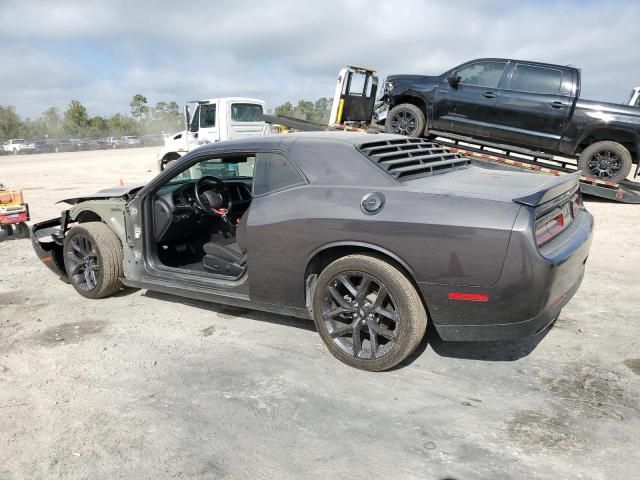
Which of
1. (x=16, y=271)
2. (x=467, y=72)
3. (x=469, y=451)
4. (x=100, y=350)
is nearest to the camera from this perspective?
(x=469, y=451)

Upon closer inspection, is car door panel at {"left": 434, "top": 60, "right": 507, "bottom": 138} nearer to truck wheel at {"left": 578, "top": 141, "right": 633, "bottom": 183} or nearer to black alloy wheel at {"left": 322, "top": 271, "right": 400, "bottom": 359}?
truck wheel at {"left": 578, "top": 141, "right": 633, "bottom": 183}

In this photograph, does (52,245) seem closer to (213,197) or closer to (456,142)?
(213,197)

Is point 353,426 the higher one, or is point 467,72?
point 467,72

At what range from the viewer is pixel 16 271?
5.82 m

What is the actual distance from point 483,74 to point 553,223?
269 inches

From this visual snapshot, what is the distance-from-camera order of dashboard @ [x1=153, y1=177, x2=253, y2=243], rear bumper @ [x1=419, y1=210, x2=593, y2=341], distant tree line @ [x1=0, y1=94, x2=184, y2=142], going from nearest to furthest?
rear bumper @ [x1=419, y1=210, x2=593, y2=341] < dashboard @ [x1=153, y1=177, x2=253, y2=243] < distant tree line @ [x1=0, y1=94, x2=184, y2=142]

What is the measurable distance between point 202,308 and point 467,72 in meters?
7.17

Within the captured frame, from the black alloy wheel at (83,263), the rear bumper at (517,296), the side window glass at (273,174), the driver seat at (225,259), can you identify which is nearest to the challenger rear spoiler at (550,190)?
the rear bumper at (517,296)

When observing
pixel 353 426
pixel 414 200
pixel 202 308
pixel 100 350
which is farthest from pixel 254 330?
pixel 414 200

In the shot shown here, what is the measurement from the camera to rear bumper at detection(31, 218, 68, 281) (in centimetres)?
500

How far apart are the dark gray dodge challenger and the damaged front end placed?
746 mm

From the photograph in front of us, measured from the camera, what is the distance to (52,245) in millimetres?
5160

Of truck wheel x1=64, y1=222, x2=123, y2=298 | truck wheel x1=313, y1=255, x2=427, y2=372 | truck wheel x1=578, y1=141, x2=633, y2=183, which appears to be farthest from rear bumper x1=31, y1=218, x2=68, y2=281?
truck wheel x1=578, y1=141, x2=633, y2=183

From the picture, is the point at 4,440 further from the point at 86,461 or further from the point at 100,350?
the point at 100,350
